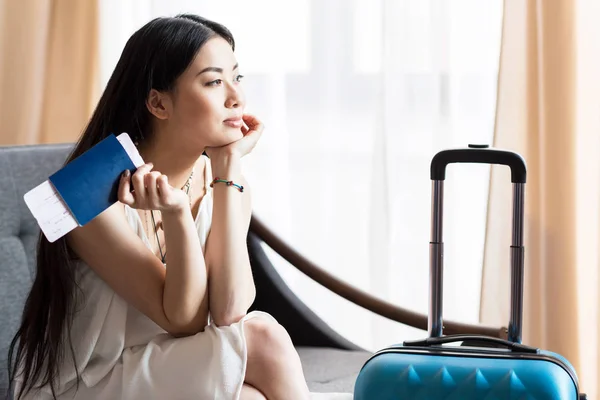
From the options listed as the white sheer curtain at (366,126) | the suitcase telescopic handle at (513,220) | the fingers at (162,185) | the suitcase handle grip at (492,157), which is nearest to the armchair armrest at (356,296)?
the white sheer curtain at (366,126)

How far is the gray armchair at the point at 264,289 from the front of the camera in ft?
5.80

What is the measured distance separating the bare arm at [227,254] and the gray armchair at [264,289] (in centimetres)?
35

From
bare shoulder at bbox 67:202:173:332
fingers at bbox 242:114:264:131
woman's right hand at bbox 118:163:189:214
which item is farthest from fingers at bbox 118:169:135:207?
fingers at bbox 242:114:264:131

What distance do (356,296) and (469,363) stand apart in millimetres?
657

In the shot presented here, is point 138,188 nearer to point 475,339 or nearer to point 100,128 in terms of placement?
point 100,128

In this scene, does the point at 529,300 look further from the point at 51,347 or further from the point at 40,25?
the point at 40,25

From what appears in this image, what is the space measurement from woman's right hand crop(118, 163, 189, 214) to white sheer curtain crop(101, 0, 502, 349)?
2.74ft

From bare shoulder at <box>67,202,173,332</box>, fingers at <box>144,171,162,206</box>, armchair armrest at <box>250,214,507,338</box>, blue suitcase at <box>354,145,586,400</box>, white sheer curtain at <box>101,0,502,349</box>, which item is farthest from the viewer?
white sheer curtain at <box>101,0,502,349</box>

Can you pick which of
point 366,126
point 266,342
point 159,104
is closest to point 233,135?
point 159,104

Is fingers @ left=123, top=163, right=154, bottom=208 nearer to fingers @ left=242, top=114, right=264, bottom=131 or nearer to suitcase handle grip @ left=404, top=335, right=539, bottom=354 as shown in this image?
fingers @ left=242, top=114, right=264, bottom=131

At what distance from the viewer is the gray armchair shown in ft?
5.80

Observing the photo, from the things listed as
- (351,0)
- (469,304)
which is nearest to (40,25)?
(351,0)

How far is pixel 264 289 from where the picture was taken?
1.99 meters

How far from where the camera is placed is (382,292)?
2180 millimetres
